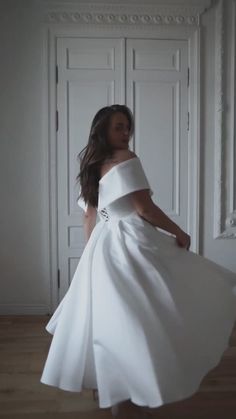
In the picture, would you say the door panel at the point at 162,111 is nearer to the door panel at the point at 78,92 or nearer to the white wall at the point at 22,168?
the door panel at the point at 78,92

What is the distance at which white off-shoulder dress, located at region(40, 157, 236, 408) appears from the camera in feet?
4.89

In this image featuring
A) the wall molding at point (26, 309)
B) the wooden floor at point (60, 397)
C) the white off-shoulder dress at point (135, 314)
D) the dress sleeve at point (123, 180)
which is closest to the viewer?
the white off-shoulder dress at point (135, 314)

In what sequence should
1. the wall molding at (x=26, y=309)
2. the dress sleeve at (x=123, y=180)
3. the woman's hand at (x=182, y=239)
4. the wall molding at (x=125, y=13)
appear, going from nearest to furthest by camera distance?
the dress sleeve at (x=123, y=180)
the woman's hand at (x=182, y=239)
the wall molding at (x=125, y=13)
the wall molding at (x=26, y=309)

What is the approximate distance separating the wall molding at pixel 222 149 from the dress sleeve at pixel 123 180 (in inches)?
67.7

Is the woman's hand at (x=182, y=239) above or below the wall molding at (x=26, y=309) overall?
above

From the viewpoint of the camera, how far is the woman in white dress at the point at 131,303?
4.91ft

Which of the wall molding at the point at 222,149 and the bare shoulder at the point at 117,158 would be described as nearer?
the bare shoulder at the point at 117,158

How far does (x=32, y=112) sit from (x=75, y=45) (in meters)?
0.62

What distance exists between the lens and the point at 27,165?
321 centimetres

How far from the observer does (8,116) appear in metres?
3.17

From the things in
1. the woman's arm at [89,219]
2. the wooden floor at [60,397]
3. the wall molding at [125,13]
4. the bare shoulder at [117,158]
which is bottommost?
the wooden floor at [60,397]

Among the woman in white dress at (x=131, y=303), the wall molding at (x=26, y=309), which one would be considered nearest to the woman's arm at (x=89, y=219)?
the woman in white dress at (x=131, y=303)

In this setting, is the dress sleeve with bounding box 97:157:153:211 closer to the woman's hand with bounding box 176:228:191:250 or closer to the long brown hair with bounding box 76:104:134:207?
the long brown hair with bounding box 76:104:134:207

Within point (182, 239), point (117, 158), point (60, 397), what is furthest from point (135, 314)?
point (60, 397)
